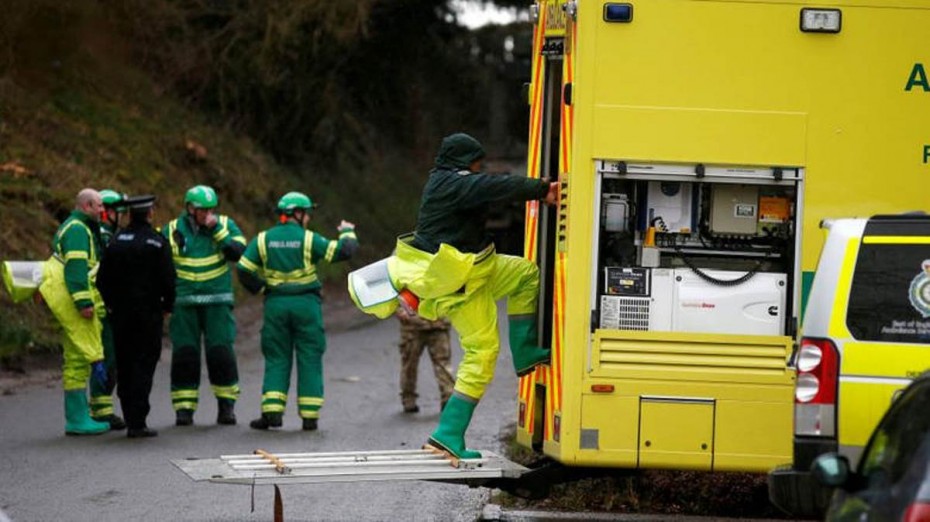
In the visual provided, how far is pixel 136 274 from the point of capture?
13.3 metres

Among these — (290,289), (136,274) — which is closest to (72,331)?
(136,274)

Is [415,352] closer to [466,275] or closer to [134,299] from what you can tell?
[134,299]

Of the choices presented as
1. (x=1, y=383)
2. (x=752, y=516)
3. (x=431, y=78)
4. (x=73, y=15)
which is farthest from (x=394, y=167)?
(x=752, y=516)

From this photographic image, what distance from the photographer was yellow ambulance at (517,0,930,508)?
8953 millimetres

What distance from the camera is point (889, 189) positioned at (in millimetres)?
9070

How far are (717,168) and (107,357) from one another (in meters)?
6.79

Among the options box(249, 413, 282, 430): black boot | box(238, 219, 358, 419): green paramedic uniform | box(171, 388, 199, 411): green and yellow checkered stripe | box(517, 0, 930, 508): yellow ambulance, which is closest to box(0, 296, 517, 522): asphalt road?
box(249, 413, 282, 430): black boot

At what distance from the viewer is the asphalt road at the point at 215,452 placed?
399 inches

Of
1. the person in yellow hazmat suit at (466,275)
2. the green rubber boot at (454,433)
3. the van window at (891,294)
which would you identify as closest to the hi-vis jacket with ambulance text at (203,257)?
the person in yellow hazmat suit at (466,275)

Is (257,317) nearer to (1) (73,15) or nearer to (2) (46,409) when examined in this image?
(1) (73,15)

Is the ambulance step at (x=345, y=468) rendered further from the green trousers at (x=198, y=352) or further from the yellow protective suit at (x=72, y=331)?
the green trousers at (x=198, y=352)

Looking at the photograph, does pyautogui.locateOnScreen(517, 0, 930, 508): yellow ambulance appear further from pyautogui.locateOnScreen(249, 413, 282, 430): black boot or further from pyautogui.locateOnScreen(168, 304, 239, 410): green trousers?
pyautogui.locateOnScreen(168, 304, 239, 410): green trousers

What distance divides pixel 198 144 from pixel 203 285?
45.0 ft

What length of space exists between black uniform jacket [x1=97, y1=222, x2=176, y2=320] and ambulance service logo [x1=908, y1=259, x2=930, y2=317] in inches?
290
